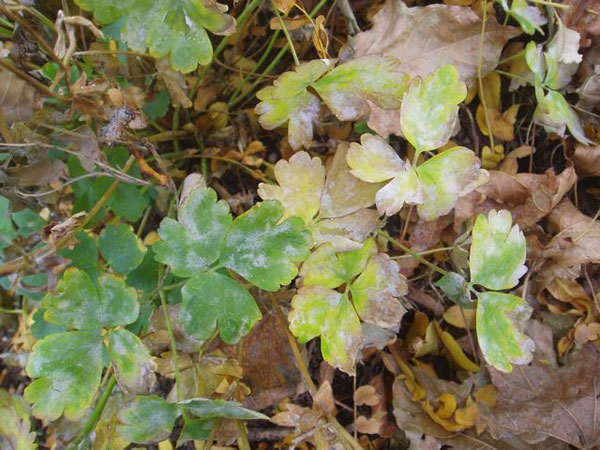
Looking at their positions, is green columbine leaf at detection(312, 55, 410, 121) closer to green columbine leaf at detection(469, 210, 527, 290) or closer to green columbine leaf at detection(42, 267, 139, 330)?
green columbine leaf at detection(469, 210, 527, 290)

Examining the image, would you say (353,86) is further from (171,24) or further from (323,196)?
(171,24)

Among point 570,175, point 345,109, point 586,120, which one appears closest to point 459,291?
point 345,109

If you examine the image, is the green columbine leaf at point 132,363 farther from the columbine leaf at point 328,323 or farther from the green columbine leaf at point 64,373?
the columbine leaf at point 328,323

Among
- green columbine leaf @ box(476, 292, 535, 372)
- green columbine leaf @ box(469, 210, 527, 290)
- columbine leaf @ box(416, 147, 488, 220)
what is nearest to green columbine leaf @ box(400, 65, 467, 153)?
columbine leaf @ box(416, 147, 488, 220)

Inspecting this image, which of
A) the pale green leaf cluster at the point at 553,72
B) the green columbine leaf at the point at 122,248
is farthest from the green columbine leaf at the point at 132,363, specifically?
the pale green leaf cluster at the point at 553,72

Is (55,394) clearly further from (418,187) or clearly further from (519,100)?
(519,100)

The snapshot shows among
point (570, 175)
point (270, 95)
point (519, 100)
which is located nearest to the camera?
point (270, 95)
